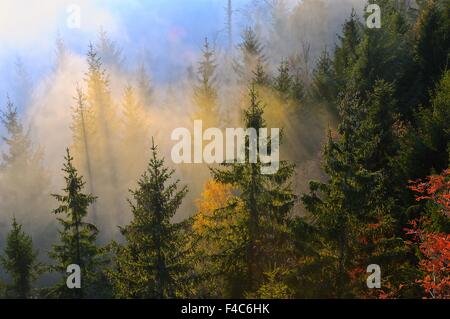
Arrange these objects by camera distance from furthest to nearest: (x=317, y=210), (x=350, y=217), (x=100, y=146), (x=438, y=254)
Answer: (x=100, y=146), (x=317, y=210), (x=350, y=217), (x=438, y=254)

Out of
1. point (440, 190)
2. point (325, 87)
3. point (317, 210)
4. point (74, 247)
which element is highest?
point (325, 87)

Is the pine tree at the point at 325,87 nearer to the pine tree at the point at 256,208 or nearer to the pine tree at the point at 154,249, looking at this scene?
the pine tree at the point at 256,208

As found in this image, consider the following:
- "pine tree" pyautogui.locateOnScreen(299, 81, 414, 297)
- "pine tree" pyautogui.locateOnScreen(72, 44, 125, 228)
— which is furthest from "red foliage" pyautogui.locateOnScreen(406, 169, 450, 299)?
"pine tree" pyautogui.locateOnScreen(72, 44, 125, 228)

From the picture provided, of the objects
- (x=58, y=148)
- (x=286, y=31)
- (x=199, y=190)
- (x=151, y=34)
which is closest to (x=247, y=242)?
(x=199, y=190)

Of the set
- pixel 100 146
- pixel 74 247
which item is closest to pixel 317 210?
pixel 74 247

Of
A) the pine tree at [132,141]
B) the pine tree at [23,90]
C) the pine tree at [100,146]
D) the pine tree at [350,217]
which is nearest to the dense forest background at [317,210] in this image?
the pine tree at [350,217]

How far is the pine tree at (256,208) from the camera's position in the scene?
61.6 ft

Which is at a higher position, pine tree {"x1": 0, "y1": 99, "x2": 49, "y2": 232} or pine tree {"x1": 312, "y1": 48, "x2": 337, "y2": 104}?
pine tree {"x1": 312, "y1": 48, "x2": 337, "y2": 104}

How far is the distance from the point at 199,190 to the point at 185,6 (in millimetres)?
63349

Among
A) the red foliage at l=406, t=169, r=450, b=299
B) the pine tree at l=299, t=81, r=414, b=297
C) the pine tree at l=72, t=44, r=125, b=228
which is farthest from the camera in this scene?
the pine tree at l=72, t=44, r=125, b=228

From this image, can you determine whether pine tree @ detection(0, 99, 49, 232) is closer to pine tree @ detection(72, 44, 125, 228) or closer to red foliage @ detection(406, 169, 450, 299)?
pine tree @ detection(72, 44, 125, 228)

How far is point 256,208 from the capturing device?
61.7 ft

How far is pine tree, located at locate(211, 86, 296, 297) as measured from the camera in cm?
1878

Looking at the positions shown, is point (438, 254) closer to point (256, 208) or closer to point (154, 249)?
point (256, 208)
